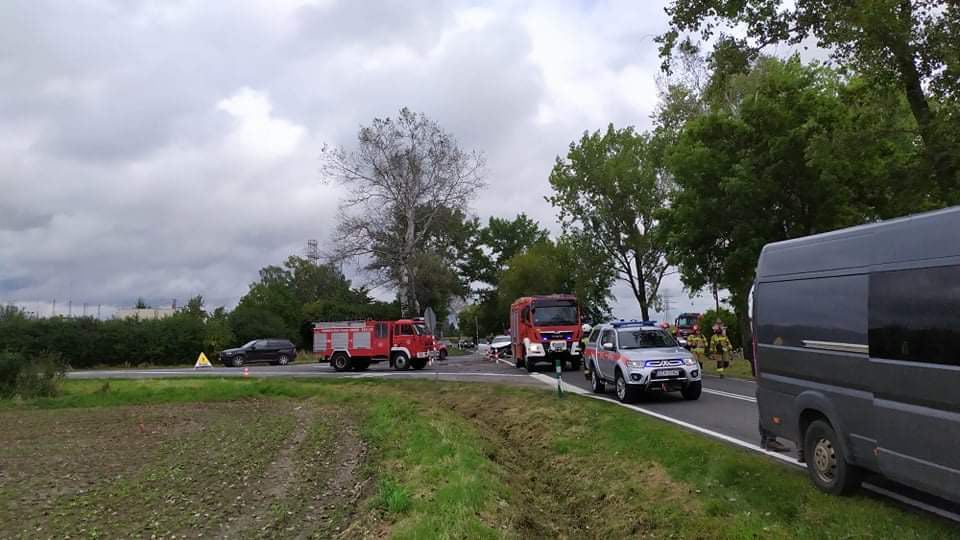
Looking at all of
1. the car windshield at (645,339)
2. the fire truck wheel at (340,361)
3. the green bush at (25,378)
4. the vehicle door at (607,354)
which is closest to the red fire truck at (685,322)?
the fire truck wheel at (340,361)

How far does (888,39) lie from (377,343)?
85.6ft

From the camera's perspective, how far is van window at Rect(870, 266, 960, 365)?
222 inches

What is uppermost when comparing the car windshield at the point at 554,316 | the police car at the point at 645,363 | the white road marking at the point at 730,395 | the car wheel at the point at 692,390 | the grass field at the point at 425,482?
Result: the car windshield at the point at 554,316

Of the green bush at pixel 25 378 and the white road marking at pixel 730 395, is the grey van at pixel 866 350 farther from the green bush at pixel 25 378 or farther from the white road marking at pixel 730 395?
the green bush at pixel 25 378

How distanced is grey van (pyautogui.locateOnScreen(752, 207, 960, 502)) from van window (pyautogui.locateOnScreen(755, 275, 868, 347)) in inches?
0.4

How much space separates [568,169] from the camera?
4544cm

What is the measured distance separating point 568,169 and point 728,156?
2174cm

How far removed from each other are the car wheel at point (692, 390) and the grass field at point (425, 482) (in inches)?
80.9

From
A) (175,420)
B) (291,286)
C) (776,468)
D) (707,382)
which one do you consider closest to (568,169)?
(707,382)

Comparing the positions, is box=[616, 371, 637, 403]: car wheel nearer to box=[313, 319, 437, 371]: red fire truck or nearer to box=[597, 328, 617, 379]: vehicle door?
box=[597, 328, 617, 379]: vehicle door

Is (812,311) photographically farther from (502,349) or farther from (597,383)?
(502,349)

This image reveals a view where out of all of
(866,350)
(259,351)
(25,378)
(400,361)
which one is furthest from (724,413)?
(259,351)

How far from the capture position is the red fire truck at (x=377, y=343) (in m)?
35.7

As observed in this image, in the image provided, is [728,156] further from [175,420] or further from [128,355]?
[128,355]
